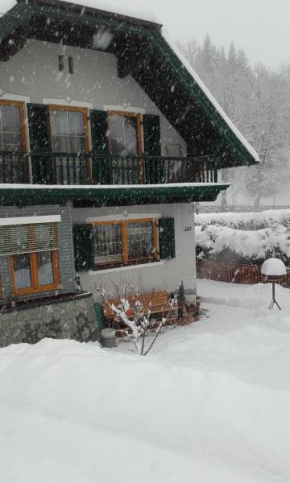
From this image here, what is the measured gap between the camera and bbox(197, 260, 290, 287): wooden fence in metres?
15.3

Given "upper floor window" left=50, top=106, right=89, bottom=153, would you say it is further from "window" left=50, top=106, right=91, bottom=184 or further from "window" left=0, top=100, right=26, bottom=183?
"window" left=0, top=100, right=26, bottom=183

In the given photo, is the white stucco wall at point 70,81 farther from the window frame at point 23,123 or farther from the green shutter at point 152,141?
the green shutter at point 152,141

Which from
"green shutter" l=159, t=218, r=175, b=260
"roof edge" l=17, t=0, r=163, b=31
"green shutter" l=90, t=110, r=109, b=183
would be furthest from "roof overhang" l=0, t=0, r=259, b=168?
"green shutter" l=159, t=218, r=175, b=260

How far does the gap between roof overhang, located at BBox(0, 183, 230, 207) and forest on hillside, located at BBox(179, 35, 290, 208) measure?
36561mm

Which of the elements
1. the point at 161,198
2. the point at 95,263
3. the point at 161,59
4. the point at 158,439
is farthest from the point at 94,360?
the point at 161,59

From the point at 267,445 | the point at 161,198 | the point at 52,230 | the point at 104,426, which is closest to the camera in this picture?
the point at 267,445

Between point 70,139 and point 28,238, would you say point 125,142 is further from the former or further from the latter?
point 28,238

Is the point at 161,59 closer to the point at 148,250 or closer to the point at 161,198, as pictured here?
the point at 161,198

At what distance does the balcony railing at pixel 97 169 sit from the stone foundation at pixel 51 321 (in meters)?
2.79

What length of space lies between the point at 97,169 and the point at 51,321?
4.01m

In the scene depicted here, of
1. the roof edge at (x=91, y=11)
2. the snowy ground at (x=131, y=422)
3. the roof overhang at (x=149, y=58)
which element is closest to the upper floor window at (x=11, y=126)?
the roof overhang at (x=149, y=58)

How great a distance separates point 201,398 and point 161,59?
9.03 m

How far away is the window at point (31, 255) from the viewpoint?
9523 millimetres

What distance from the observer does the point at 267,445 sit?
380cm
